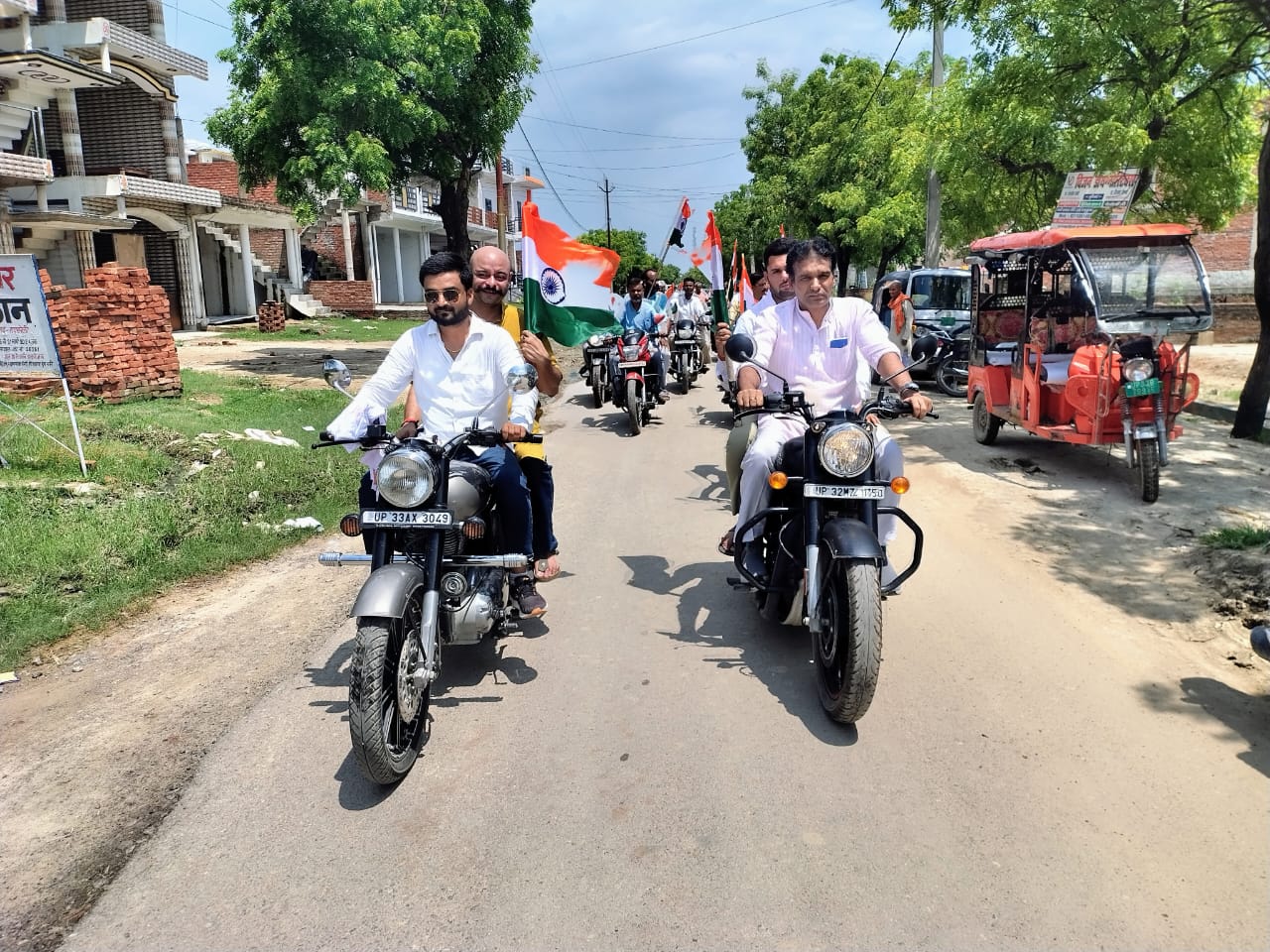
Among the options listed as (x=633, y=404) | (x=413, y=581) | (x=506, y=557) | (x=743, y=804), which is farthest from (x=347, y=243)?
(x=743, y=804)

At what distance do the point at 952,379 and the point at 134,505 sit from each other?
12.7 meters

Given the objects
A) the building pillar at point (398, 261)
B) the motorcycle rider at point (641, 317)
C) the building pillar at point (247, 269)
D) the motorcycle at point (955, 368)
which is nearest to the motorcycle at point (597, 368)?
the motorcycle rider at point (641, 317)

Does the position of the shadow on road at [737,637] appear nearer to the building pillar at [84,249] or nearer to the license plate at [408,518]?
the license plate at [408,518]

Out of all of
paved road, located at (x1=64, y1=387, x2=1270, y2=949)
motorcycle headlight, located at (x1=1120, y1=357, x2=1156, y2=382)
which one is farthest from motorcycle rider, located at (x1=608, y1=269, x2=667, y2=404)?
paved road, located at (x1=64, y1=387, x2=1270, y2=949)

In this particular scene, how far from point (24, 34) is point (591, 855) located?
2583 centimetres

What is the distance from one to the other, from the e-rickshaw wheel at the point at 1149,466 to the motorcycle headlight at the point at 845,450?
4.42 metres

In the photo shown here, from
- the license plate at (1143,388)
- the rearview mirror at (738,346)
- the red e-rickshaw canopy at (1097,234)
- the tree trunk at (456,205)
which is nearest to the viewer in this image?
the rearview mirror at (738,346)

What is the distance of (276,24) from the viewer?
571 inches

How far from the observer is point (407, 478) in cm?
373

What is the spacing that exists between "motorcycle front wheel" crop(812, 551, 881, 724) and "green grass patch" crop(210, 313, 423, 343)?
20875 mm

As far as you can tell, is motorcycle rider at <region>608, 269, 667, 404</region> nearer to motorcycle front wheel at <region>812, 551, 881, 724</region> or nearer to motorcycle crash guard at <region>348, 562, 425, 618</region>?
motorcycle front wheel at <region>812, 551, 881, 724</region>

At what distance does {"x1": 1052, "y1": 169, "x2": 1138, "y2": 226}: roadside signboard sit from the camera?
1105cm

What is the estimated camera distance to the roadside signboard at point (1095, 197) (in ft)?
36.2

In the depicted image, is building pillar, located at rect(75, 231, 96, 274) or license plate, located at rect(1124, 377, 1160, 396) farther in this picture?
building pillar, located at rect(75, 231, 96, 274)
